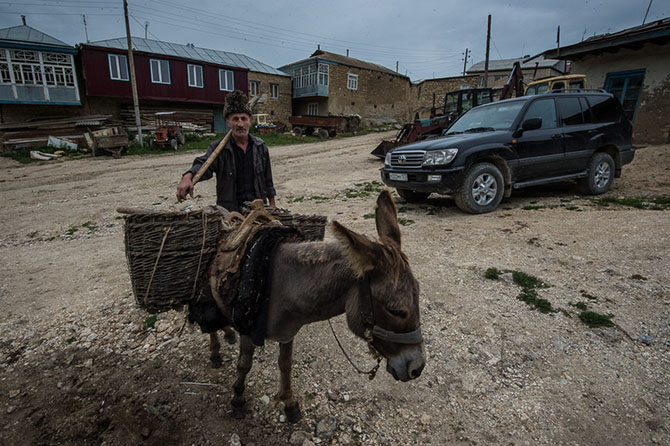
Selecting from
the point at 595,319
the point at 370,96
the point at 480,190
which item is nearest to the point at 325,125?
the point at 370,96

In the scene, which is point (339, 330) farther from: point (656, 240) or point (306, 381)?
point (656, 240)

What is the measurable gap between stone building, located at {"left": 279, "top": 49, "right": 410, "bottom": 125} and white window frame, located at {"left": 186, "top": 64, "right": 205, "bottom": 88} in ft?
31.7

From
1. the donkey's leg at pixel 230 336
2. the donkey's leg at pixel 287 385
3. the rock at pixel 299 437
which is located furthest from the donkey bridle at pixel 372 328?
the donkey's leg at pixel 230 336

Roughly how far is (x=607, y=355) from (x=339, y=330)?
7.37 ft

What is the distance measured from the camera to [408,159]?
6488mm

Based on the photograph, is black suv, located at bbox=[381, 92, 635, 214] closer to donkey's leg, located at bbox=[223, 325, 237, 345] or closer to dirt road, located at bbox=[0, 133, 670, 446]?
dirt road, located at bbox=[0, 133, 670, 446]

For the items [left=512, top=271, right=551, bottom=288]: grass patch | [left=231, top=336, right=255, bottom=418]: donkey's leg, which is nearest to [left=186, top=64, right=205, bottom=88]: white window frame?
[left=512, top=271, right=551, bottom=288]: grass patch

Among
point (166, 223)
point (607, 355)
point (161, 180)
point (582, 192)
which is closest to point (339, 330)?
point (166, 223)

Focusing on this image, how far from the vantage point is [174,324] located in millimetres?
3297

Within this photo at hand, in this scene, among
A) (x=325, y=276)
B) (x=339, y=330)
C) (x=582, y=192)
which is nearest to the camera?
(x=325, y=276)

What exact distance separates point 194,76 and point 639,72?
88.2ft

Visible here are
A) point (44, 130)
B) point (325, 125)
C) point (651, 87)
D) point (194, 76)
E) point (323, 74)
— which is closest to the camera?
point (651, 87)

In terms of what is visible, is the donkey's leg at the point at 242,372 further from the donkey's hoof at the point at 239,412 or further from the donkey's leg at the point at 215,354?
the donkey's leg at the point at 215,354

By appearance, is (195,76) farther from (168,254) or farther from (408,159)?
(168,254)
